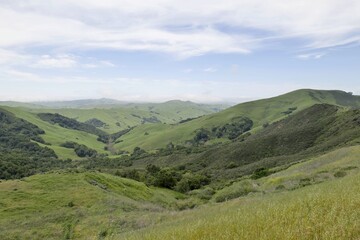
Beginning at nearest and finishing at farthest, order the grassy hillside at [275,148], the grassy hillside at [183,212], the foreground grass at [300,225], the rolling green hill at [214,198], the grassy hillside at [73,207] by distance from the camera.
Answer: the foreground grass at [300,225] < the grassy hillside at [183,212] < the rolling green hill at [214,198] < the grassy hillside at [73,207] < the grassy hillside at [275,148]

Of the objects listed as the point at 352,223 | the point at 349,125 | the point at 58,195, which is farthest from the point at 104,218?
the point at 349,125

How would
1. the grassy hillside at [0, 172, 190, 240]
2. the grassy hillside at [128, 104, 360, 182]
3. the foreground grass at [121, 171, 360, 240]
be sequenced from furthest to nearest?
the grassy hillside at [128, 104, 360, 182], the grassy hillside at [0, 172, 190, 240], the foreground grass at [121, 171, 360, 240]

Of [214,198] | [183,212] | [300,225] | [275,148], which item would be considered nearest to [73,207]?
[214,198]

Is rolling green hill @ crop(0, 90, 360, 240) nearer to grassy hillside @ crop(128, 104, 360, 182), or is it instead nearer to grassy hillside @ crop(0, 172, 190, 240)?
grassy hillside @ crop(0, 172, 190, 240)

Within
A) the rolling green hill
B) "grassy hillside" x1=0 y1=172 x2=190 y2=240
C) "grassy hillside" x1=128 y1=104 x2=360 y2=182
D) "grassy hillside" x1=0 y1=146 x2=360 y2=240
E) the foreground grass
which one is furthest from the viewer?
"grassy hillside" x1=128 y1=104 x2=360 y2=182

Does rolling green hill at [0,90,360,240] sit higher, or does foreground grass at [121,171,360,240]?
foreground grass at [121,171,360,240]

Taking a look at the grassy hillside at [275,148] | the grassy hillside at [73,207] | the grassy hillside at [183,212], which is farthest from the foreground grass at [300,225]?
the grassy hillside at [275,148]

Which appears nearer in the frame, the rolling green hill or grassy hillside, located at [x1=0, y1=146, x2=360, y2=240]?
grassy hillside, located at [x1=0, y1=146, x2=360, y2=240]

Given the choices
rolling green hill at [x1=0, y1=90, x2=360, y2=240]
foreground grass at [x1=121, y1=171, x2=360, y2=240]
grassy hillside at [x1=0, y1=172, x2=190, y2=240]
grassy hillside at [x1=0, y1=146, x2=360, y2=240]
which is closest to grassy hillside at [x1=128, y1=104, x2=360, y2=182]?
rolling green hill at [x1=0, y1=90, x2=360, y2=240]

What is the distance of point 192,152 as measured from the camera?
178 metres

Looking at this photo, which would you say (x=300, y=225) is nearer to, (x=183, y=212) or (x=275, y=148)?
(x=183, y=212)

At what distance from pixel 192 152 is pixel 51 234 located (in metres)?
145

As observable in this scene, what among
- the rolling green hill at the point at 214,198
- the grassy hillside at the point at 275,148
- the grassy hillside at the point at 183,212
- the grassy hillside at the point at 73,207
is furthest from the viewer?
the grassy hillside at the point at 275,148

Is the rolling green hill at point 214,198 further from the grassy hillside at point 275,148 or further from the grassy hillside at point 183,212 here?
the grassy hillside at point 275,148
